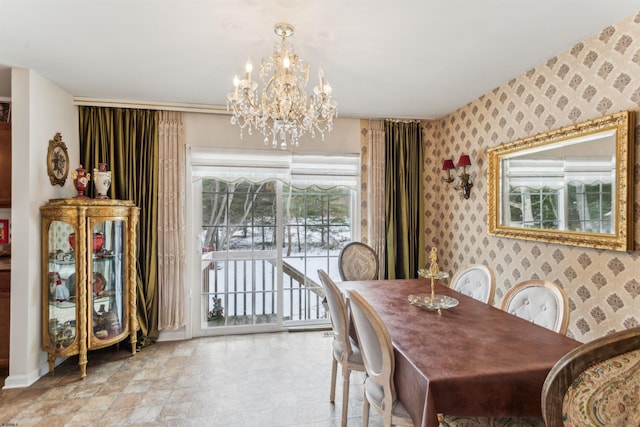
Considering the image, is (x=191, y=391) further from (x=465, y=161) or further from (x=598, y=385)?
(x=465, y=161)

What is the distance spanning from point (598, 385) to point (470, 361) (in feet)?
1.45

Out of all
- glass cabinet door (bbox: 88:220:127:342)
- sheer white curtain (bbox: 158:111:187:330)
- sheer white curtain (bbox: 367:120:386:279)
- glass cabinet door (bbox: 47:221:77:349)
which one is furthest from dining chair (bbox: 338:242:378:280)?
glass cabinet door (bbox: 47:221:77:349)

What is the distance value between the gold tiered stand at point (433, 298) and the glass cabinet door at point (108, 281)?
8.85 feet

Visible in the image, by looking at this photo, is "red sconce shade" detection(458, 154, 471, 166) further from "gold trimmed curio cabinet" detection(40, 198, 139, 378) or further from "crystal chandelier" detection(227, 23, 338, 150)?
"gold trimmed curio cabinet" detection(40, 198, 139, 378)

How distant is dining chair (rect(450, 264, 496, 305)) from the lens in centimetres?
234

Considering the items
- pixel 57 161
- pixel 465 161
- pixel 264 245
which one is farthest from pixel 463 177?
pixel 57 161

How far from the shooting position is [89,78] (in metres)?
2.82

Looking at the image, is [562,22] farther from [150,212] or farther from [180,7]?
[150,212]

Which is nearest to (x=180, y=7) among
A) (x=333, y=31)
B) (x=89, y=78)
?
(x=333, y=31)

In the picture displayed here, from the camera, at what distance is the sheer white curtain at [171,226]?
11.6 feet

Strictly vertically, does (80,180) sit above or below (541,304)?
above

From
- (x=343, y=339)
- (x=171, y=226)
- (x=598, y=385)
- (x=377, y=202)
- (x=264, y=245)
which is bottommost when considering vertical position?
(x=343, y=339)

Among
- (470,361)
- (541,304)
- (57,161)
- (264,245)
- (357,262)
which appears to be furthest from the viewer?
(264,245)

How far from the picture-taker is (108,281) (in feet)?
10.2
